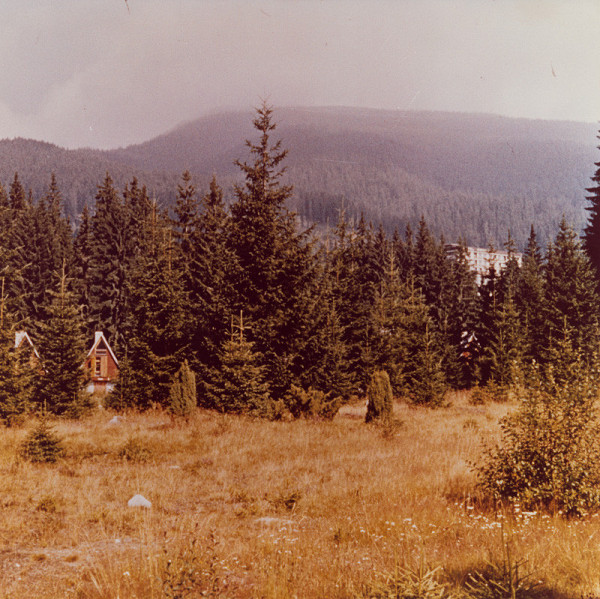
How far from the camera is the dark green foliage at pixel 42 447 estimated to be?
1318cm

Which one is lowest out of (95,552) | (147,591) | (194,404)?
(194,404)

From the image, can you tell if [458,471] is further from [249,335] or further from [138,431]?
[249,335]

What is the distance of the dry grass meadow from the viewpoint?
5.49 metres

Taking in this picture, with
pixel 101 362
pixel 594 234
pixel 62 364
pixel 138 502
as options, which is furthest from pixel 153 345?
pixel 594 234

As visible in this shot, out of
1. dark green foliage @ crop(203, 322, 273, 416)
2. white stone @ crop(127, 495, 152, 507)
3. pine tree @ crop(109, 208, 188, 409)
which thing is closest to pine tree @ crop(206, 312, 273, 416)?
dark green foliage @ crop(203, 322, 273, 416)

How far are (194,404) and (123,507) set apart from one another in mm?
13147

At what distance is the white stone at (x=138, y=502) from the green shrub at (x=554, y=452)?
6.31 meters

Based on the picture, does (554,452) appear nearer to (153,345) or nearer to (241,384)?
(241,384)

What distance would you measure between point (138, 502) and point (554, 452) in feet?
24.6

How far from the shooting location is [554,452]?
811 centimetres

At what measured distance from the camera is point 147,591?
17.6 ft

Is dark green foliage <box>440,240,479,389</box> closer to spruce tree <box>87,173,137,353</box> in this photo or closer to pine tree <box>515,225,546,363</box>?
pine tree <box>515,225,546,363</box>

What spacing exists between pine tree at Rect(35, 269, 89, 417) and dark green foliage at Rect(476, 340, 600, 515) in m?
22.1

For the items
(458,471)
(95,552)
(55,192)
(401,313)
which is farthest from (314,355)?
(55,192)
